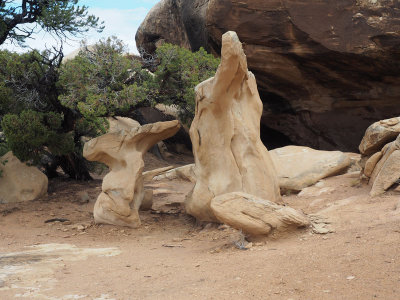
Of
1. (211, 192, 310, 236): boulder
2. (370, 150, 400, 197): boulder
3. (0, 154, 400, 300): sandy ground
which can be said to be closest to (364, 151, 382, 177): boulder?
(0, 154, 400, 300): sandy ground

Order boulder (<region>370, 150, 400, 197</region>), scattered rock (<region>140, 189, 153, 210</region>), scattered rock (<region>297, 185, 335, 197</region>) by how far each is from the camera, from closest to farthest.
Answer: boulder (<region>370, 150, 400, 197</region>) → scattered rock (<region>297, 185, 335, 197</region>) → scattered rock (<region>140, 189, 153, 210</region>)

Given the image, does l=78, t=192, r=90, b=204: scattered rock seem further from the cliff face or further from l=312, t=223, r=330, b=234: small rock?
l=312, t=223, r=330, b=234: small rock

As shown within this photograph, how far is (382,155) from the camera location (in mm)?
8094

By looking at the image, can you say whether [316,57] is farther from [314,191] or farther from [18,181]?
[18,181]

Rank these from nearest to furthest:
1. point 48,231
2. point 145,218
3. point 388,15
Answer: point 48,231, point 145,218, point 388,15

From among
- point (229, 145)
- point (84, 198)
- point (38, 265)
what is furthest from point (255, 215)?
point (84, 198)

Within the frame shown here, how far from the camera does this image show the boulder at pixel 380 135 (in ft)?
27.7

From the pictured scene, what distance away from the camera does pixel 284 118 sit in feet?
53.2

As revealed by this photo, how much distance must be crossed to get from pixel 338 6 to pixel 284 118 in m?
4.71

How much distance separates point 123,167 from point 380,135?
480 cm

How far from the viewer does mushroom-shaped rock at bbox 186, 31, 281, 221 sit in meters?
7.86

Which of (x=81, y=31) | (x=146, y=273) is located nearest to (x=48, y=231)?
(x=146, y=273)

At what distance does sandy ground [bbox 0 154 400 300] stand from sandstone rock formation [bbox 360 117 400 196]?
0.80 ft

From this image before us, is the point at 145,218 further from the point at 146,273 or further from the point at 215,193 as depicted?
the point at 146,273
